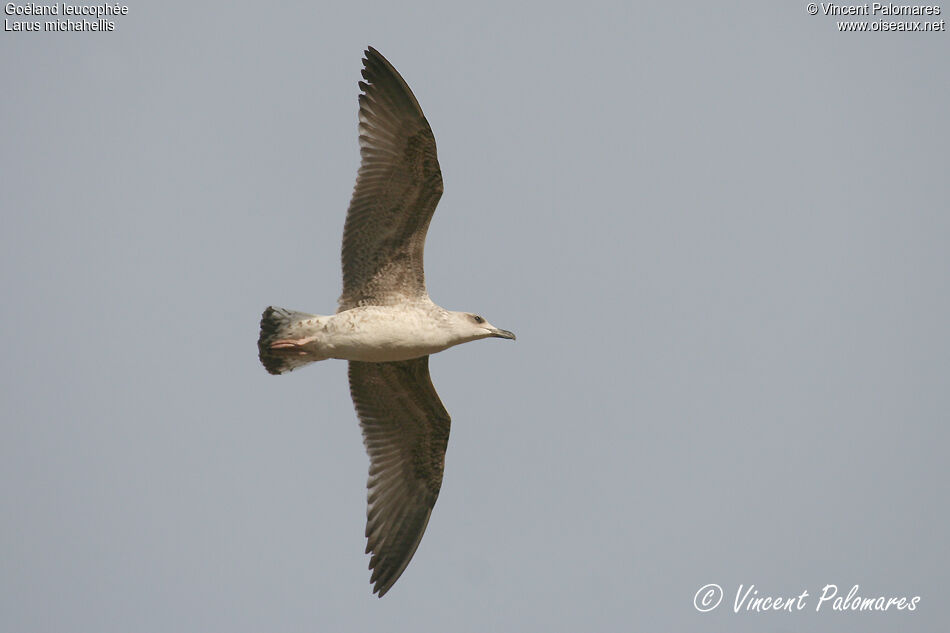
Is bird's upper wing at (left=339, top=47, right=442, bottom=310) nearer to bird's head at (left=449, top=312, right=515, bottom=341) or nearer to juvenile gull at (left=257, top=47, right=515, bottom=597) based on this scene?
juvenile gull at (left=257, top=47, right=515, bottom=597)

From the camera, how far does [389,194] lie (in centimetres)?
1295

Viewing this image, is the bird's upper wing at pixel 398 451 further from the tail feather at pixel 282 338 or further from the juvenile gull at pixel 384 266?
the tail feather at pixel 282 338

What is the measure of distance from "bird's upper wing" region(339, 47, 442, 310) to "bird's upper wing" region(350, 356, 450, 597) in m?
1.19

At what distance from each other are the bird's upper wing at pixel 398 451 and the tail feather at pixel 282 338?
0.95 metres

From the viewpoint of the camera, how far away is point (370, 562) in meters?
14.1

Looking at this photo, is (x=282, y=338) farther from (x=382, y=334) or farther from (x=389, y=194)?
(x=389, y=194)

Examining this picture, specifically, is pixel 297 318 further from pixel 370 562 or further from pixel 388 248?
pixel 370 562

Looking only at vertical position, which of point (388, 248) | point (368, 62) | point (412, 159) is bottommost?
point (388, 248)

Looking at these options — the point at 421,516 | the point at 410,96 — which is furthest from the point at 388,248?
the point at 421,516

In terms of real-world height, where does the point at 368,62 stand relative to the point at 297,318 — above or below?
above

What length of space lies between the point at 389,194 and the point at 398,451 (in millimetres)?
3035

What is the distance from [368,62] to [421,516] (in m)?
4.93

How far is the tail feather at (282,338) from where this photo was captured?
13281 mm

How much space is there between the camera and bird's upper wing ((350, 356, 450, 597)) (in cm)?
1407
